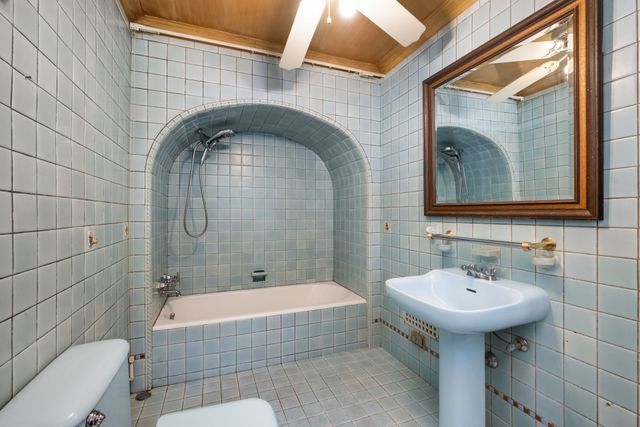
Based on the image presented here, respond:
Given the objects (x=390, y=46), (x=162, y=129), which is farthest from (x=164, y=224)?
(x=390, y=46)

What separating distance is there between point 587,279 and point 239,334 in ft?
6.42

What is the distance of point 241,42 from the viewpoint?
1991mm

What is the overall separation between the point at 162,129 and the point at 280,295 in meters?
1.78

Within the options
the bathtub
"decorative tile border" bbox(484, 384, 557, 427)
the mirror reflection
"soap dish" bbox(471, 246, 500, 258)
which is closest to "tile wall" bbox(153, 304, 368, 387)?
the bathtub

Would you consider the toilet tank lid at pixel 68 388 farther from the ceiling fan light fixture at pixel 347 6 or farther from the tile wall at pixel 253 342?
the ceiling fan light fixture at pixel 347 6

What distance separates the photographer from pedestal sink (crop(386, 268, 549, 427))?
1081mm

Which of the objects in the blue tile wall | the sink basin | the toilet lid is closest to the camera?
the toilet lid

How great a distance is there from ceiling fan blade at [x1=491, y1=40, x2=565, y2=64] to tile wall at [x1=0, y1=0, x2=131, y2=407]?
73.4 inches

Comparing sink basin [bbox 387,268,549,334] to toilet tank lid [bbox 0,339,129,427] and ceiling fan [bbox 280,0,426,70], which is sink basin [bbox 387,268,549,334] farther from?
ceiling fan [bbox 280,0,426,70]

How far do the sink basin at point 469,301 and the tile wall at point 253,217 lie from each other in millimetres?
1609

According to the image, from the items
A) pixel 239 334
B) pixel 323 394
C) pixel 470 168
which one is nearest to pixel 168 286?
→ pixel 239 334

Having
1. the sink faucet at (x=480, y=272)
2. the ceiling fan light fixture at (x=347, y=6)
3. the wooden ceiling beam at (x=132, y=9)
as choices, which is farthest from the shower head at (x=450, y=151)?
the wooden ceiling beam at (x=132, y=9)

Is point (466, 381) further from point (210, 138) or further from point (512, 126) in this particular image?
point (210, 138)

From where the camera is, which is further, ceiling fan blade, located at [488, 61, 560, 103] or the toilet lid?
ceiling fan blade, located at [488, 61, 560, 103]
